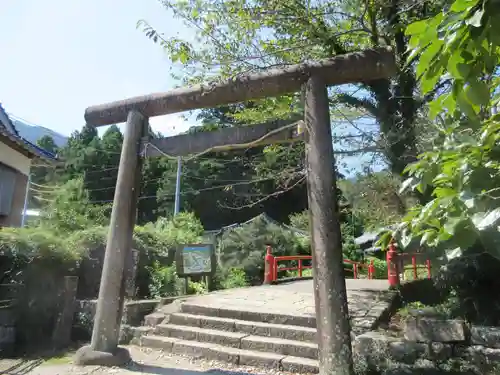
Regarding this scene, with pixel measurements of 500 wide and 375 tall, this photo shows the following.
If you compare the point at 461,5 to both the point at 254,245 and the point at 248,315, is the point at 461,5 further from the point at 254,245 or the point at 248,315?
the point at 254,245

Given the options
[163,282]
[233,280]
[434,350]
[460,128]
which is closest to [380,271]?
[233,280]

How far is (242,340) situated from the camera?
20.9ft

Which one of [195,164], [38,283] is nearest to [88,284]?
[38,283]

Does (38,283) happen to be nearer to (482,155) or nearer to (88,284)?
(88,284)

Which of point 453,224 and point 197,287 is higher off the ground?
point 453,224

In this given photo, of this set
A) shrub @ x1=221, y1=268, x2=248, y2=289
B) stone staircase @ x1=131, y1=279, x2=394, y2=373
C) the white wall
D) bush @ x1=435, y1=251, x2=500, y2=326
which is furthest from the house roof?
bush @ x1=435, y1=251, x2=500, y2=326

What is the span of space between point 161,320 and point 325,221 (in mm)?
4655

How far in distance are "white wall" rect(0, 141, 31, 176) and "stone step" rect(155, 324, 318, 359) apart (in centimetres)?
782

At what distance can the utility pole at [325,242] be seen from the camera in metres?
4.20

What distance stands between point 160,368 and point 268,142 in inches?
139

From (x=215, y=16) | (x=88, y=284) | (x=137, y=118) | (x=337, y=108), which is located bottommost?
(x=88, y=284)

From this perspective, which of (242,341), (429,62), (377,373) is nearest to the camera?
(429,62)

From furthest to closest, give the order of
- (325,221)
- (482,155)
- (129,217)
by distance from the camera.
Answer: (129,217)
(325,221)
(482,155)

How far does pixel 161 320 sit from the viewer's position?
7.65 meters
